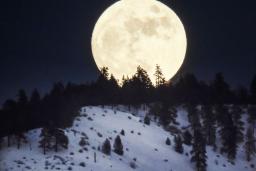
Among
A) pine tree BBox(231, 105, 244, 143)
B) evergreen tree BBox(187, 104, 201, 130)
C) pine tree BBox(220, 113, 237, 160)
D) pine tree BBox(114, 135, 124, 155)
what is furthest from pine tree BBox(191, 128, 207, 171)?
pine tree BBox(231, 105, 244, 143)

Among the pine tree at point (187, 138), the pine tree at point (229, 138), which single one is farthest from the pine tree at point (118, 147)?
the pine tree at point (229, 138)

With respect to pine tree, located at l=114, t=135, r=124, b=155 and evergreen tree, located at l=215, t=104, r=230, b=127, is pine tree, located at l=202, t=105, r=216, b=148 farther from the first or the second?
pine tree, located at l=114, t=135, r=124, b=155

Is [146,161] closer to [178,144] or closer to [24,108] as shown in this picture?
[178,144]

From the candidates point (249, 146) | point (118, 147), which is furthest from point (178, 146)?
point (118, 147)

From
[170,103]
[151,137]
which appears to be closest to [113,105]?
[170,103]

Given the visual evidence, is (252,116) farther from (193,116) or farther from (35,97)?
(35,97)

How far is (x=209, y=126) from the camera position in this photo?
127m

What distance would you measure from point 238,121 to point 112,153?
1915 inches

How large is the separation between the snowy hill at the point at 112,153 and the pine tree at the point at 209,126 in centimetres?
426

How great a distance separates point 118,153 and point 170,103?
1798 inches

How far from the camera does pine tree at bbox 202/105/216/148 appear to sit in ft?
413

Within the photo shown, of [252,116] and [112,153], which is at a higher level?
[252,116]

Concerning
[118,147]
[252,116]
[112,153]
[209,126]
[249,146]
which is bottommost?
[249,146]

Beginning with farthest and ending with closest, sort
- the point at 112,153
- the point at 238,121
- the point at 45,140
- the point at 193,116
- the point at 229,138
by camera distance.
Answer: the point at 193,116 < the point at 238,121 < the point at 229,138 < the point at 112,153 < the point at 45,140
